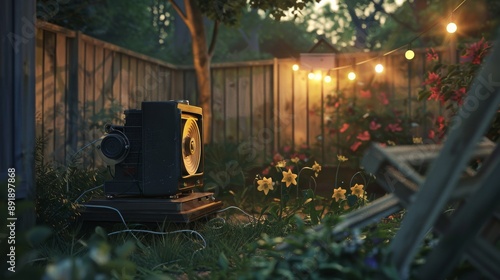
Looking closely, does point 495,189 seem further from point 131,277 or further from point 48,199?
point 48,199

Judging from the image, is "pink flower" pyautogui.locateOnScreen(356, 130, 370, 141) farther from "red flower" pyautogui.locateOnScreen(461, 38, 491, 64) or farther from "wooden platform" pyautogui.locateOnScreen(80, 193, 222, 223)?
"wooden platform" pyautogui.locateOnScreen(80, 193, 222, 223)

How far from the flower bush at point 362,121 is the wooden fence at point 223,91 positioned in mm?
126

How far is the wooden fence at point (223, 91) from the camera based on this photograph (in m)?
5.17

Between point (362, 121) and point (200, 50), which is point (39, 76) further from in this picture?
point (362, 121)

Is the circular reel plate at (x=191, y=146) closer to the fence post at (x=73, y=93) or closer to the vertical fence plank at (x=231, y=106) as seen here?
the fence post at (x=73, y=93)

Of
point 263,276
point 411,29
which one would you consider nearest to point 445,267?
point 263,276

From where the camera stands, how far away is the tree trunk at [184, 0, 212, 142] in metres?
5.80

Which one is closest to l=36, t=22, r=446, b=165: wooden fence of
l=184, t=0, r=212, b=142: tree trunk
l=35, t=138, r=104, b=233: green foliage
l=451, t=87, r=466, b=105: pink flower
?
l=184, t=0, r=212, b=142: tree trunk

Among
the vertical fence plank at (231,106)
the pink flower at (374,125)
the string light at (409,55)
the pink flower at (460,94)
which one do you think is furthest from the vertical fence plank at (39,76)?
the pink flower at (374,125)

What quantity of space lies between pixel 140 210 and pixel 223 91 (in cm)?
421

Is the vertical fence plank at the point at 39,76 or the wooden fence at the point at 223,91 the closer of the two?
the vertical fence plank at the point at 39,76

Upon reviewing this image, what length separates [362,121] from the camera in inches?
255

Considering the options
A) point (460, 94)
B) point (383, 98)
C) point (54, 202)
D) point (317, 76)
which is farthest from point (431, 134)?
point (54, 202)

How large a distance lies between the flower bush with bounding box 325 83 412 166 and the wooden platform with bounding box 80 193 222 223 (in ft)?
11.4
